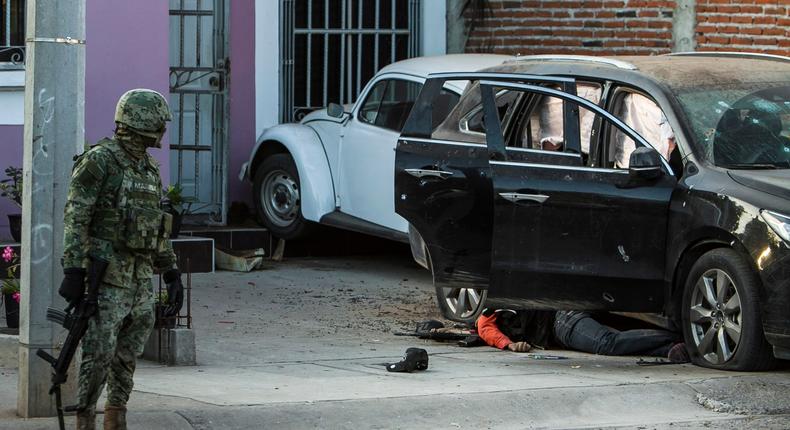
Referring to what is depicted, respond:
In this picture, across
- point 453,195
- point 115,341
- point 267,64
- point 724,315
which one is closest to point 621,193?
point 724,315

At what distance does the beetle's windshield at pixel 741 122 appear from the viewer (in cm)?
867

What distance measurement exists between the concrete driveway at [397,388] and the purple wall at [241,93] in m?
4.38

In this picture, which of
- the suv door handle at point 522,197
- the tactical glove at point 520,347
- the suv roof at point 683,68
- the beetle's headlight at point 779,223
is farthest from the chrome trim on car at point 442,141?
the beetle's headlight at point 779,223

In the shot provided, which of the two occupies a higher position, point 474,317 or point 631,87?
point 631,87

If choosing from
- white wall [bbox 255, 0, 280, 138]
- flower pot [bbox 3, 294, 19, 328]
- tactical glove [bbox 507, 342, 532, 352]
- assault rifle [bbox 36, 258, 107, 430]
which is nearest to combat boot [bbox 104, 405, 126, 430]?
assault rifle [bbox 36, 258, 107, 430]

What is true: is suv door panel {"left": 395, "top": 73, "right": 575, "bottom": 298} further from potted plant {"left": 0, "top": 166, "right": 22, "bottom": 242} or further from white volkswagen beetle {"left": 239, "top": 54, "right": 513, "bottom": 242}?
potted plant {"left": 0, "top": 166, "right": 22, "bottom": 242}

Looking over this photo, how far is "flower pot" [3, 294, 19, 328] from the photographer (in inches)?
360

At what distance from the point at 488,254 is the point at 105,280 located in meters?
3.49

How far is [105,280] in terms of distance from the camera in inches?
250

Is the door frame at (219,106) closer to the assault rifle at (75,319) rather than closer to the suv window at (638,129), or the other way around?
the suv window at (638,129)

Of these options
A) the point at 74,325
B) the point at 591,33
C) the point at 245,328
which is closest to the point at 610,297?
the point at 245,328

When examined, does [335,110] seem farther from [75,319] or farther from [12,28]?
[75,319]

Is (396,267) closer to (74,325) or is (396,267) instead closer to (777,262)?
(777,262)

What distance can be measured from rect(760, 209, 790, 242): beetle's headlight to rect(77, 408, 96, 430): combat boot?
3.67m
